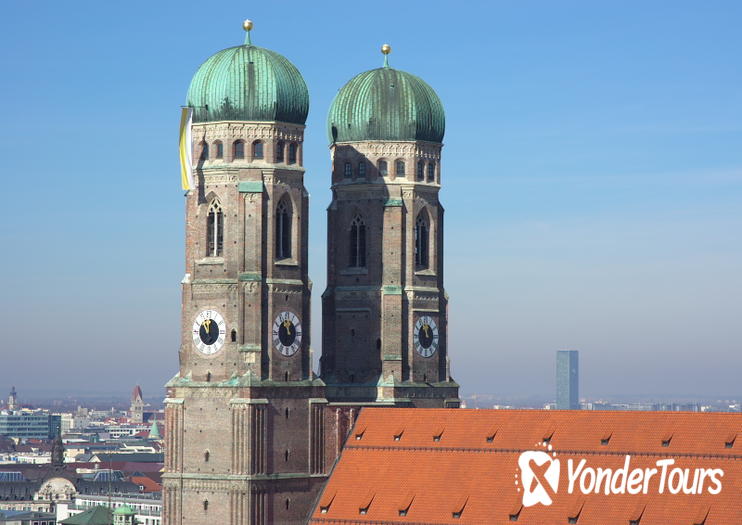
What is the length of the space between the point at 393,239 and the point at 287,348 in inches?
531

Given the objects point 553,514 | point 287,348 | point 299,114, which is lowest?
point 553,514

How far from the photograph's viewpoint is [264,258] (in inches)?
4756

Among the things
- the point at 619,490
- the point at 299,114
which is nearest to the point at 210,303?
the point at 299,114

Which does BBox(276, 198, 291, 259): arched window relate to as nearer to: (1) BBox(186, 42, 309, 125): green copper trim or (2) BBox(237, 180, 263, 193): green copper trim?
(2) BBox(237, 180, 263, 193): green copper trim

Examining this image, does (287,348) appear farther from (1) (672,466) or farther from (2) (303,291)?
(1) (672,466)

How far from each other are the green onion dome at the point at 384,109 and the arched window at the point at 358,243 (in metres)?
5.74

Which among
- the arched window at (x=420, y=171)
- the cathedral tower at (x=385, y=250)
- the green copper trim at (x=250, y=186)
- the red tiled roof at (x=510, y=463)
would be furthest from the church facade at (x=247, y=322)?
the arched window at (x=420, y=171)

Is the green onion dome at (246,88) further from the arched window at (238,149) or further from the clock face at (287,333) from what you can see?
the clock face at (287,333)

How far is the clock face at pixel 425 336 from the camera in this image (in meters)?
132

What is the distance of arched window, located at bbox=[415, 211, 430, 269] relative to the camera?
436 feet

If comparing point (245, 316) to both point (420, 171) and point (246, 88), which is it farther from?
point (420, 171)

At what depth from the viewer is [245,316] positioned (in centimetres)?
12025

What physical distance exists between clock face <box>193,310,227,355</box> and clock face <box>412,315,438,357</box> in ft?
53.2

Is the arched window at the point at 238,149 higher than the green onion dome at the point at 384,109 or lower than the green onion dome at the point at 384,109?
lower
